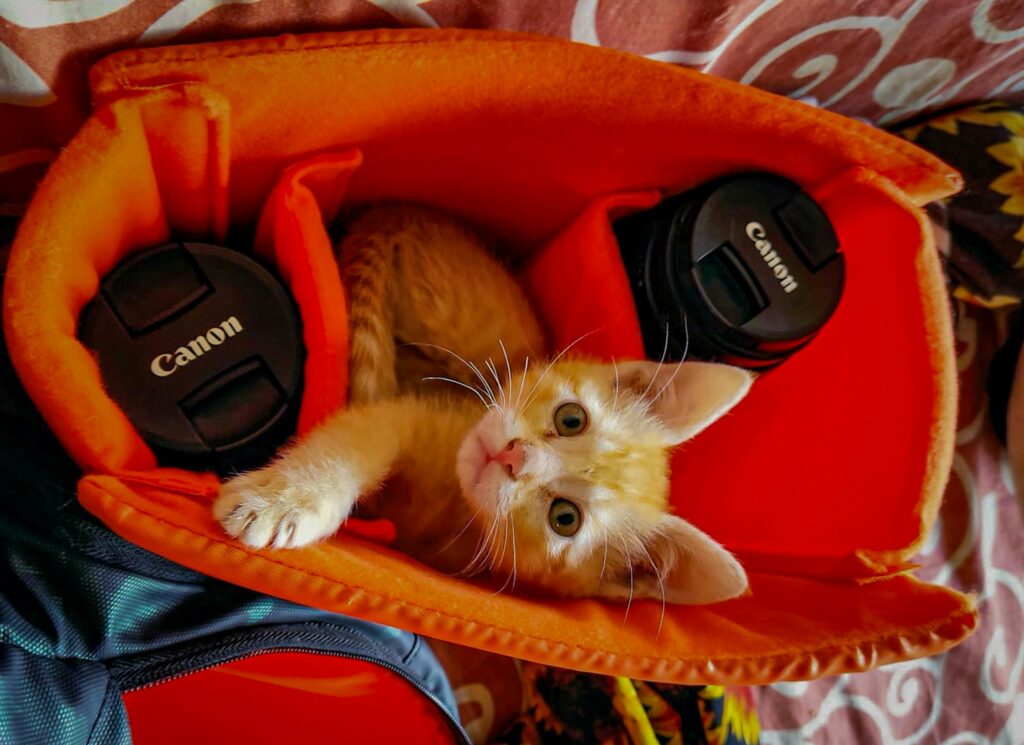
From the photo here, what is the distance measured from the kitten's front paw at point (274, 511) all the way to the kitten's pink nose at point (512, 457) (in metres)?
0.18

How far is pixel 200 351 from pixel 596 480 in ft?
1.56

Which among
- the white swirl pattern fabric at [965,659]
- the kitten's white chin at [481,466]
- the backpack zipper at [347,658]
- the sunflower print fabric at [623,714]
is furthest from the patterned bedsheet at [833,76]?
the kitten's white chin at [481,466]

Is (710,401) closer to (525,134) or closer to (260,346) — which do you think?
(525,134)

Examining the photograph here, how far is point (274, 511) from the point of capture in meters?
0.65

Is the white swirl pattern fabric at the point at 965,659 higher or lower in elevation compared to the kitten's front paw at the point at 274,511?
lower

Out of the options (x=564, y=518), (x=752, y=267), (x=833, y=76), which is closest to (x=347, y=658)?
(x=564, y=518)

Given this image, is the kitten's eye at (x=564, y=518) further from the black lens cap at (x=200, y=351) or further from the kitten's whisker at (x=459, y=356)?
the black lens cap at (x=200, y=351)

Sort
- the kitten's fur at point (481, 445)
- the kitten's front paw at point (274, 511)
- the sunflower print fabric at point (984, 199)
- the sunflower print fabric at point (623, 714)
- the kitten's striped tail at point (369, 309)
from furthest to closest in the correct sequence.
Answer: the sunflower print fabric at point (984, 199) < the sunflower print fabric at point (623, 714) < the kitten's striped tail at point (369, 309) < the kitten's fur at point (481, 445) < the kitten's front paw at point (274, 511)

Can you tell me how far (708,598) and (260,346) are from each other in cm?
59

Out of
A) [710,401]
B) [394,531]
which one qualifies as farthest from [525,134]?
[394,531]

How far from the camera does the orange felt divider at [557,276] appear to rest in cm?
66

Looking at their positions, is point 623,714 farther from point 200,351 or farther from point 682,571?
point 200,351

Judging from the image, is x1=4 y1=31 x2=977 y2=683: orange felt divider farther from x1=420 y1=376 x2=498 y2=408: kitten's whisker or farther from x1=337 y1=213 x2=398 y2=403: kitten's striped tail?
x1=420 y1=376 x2=498 y2=408: kitten's whisker

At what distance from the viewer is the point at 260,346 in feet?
2.72
